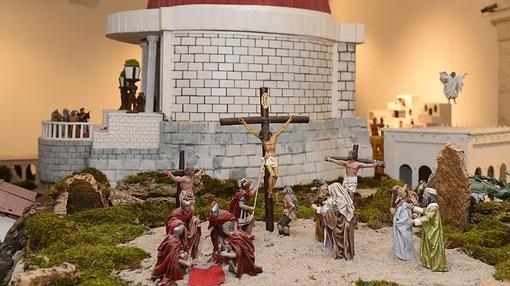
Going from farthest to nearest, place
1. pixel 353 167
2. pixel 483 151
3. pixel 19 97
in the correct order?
pixel 19 97 < pixel 483 151 < pixel 353 167

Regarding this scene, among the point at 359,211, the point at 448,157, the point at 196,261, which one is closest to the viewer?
the point at 196,261

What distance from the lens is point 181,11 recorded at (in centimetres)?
Answer: 1661

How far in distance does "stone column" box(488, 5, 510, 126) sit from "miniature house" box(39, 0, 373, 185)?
24.5 feet

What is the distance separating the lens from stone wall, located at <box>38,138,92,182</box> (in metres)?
17.3

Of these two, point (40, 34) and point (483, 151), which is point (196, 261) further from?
point (40, 34)

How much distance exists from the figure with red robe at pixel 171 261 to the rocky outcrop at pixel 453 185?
6309mm

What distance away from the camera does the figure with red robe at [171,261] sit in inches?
350

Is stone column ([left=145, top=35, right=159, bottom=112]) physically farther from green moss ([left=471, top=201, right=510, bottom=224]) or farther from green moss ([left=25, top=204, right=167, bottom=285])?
green moss ([left=471, top=201, right=510, bottom=224])

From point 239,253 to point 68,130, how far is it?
33.9ft

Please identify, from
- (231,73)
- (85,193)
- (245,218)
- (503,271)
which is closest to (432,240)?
(503,271)

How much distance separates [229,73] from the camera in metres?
16.6

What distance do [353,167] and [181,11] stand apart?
26.4 feet

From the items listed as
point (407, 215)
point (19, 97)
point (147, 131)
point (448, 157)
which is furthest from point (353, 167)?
point (19, 97)

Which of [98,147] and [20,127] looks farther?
[20,127]
